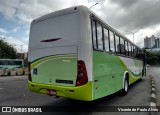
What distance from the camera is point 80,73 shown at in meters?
5.82

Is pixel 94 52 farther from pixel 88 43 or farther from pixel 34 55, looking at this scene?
pixel 34 55

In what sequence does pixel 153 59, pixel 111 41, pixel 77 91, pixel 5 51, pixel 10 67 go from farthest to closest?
pixel 153 59, pixel 5 51, pixel 10 67, pixel 111 41, pixel 77 91

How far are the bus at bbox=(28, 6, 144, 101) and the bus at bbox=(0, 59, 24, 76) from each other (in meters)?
27.0

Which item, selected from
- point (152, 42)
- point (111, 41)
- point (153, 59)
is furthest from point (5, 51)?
point (152, 42)

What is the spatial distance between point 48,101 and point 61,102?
0.57 metres

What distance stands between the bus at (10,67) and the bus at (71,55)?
2704 cm

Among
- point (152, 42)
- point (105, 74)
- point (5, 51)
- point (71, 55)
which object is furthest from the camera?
point (152, 42)

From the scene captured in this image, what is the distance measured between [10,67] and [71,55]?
1530 inches

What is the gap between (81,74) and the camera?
582 centimetres

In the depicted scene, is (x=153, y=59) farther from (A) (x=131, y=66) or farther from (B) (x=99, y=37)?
(B) (x=99, y=37)

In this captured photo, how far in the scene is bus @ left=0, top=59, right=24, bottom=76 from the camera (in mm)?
32497

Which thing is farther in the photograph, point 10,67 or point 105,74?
point 10,67

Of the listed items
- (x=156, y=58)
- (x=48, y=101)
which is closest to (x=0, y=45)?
(x=48, y=101)

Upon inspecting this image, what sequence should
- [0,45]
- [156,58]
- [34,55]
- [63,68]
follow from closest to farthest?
[63,68]
[34,55]
[0,45]
[156,58]
